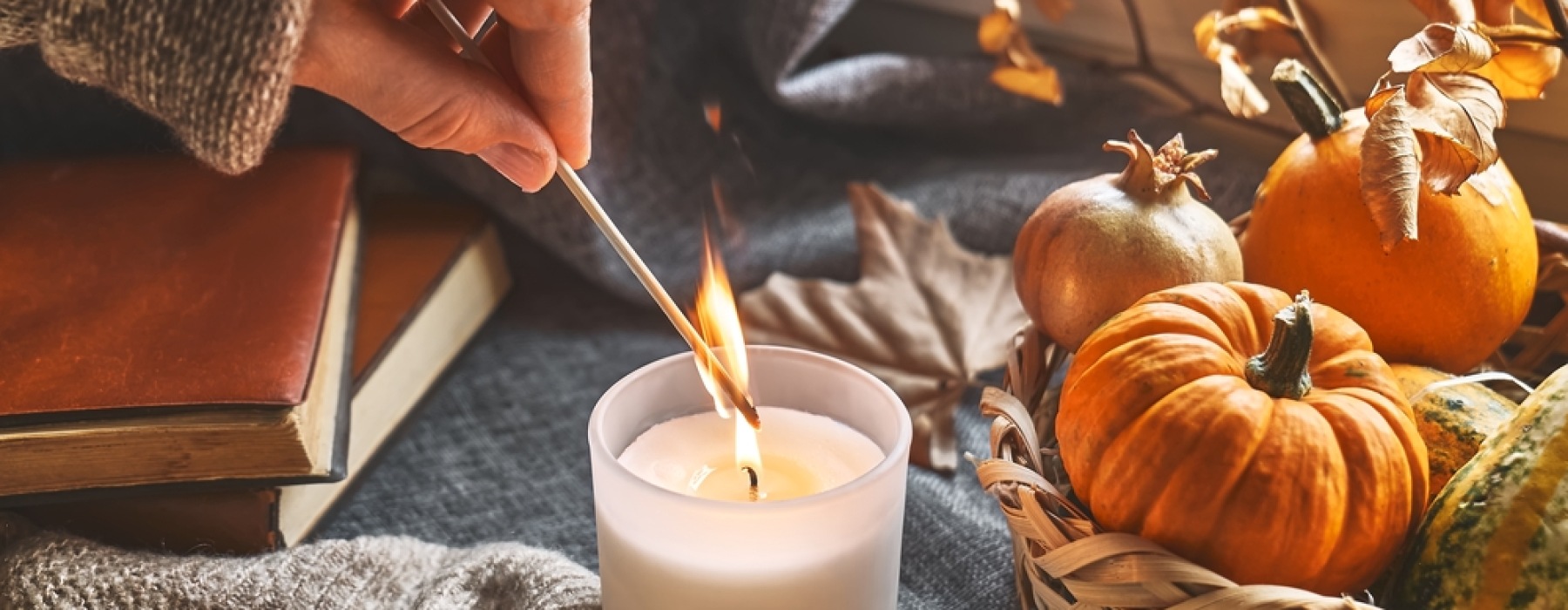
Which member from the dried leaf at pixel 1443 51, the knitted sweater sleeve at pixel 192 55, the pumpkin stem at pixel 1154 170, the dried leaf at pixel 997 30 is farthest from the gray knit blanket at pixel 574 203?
the dried leaf at pixel 1443 51

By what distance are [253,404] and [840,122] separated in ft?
2.01

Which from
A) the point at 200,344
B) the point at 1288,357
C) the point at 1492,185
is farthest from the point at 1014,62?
the point at 200,344

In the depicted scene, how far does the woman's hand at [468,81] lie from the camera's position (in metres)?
0.52

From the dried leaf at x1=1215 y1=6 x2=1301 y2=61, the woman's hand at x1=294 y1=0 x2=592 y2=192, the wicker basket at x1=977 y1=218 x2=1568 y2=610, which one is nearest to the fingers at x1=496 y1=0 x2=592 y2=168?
the woman's hand at x1=294 y1=0 x2=592 y2=192

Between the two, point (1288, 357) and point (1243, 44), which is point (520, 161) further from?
point (1243, 44)

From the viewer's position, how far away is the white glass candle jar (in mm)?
493

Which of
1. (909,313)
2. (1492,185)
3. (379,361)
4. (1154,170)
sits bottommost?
(379,361)

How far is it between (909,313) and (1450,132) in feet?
1.33

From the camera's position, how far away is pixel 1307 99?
643 mm

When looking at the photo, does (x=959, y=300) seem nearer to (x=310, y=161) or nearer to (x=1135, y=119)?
(x=1135, y=119)

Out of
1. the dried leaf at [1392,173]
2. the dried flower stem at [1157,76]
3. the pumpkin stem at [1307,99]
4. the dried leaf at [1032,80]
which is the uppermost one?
the dried leaf at [1392,173]

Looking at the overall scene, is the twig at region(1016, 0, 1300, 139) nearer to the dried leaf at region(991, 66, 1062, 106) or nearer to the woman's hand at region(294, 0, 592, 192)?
the dried leaf at region(991, 66, 1062, 106)

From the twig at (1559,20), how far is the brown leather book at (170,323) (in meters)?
0.65

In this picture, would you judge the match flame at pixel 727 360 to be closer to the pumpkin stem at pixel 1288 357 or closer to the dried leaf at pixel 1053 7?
the pumpkin stem at pixel 1288 357
